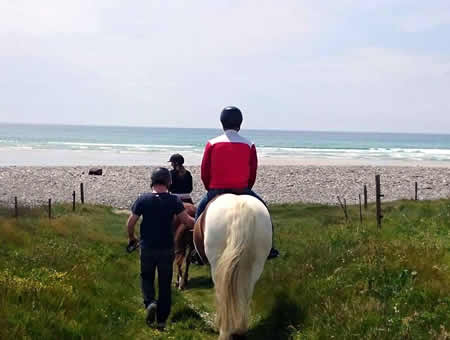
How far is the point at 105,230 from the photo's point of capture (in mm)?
17969

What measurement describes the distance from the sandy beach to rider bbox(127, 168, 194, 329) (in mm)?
25188

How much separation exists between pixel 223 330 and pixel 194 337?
3.03 feet

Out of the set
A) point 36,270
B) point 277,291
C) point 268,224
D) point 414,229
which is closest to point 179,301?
point 277,291

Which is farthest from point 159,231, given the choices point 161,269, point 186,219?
point 161,269

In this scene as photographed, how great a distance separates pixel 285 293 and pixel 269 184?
3880cm

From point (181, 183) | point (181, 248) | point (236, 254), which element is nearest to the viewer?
point (236, 254)

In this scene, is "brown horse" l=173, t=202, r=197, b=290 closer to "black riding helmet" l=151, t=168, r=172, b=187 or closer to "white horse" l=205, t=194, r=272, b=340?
"black riding helmet" l=151, t=168, r=172, b=187

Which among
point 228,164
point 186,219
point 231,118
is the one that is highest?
point 231,118

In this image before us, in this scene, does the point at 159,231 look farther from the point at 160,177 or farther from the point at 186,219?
the point at 160,177

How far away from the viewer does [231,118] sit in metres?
7.28

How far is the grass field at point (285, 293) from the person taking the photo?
553 cm

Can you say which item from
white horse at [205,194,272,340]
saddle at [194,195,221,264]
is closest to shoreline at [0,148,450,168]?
saddle at [194,195,221,264]

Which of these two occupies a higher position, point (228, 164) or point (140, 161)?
point (228, 164)

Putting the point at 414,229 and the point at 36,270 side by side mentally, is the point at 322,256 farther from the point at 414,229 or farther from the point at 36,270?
the point at 36,270
